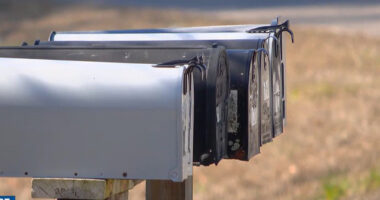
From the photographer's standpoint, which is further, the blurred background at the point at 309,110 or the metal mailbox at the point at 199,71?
the blurred background at the point at 309,110

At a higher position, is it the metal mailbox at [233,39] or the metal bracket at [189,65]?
the metal mailbox at [233,39]

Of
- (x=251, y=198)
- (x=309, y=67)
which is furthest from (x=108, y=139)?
(x=309, y=67)

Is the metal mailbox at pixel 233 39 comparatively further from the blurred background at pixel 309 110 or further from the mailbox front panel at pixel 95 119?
the blurred background at pixel 309 110

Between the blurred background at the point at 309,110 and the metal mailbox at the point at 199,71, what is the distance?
171 inches

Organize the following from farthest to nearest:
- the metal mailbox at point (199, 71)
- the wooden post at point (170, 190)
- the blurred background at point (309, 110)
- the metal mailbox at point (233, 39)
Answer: the blurred background at point (309, 110) → the wooden post at point (170, 190) → the metal mailbox at point (233, 39) → the metal mailbox at point (199, 71)

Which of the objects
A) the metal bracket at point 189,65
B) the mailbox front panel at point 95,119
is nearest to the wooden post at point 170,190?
the metal bracket at point 189,65

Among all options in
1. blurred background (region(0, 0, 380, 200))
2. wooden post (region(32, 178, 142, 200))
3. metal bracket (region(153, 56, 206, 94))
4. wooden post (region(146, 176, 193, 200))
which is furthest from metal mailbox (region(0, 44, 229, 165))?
blurred background (region(0, 0, 380, 200))

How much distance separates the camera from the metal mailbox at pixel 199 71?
10.8 feet

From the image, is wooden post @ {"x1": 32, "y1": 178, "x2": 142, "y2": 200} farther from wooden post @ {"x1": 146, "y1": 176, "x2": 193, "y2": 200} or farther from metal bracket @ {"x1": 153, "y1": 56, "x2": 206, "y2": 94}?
wooden post @ {"x1": 146, "y1": 176, "x2": 193, "y2": 200}

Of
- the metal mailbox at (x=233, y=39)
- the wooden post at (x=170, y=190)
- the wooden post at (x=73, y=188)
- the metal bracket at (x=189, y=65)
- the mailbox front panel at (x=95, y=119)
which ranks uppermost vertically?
the metal mailbox at (x=233, y=39)

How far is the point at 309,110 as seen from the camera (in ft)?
34.5

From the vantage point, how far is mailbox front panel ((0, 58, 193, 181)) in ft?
9.77

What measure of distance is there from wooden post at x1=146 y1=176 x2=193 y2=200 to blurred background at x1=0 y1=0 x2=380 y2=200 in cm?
366

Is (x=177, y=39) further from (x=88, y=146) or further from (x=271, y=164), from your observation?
(x=271, y=164)
